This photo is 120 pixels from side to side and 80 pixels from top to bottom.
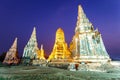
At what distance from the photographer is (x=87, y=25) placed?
41.2 m

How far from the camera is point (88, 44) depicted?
39656mm

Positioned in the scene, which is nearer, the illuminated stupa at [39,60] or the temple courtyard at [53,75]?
the temple courtyard at [53,75]

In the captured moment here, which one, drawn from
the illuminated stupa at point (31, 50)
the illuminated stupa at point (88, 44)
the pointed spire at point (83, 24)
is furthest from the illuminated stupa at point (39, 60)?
the pointed spire at point (83, 24)

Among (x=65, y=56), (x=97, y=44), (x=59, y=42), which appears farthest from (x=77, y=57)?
(x=59, y=42)

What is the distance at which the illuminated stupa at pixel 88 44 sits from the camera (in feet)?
124

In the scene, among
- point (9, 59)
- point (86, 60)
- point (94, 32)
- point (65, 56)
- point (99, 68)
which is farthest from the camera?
point (9, 59)

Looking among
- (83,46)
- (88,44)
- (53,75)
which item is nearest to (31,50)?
(83,46)

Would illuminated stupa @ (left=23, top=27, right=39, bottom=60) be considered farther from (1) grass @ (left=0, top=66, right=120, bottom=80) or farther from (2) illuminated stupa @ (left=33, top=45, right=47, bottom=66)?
(1) grass @ (left=0, top=66, right=120, bottom=80)

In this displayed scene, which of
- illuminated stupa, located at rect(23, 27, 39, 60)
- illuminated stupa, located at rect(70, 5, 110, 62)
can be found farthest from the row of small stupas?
illuminated stupa, located at rect(23, 27, 39, 60)

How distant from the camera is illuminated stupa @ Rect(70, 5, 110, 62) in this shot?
3778 cm

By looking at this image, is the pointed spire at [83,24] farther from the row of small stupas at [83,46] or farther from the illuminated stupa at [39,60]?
the illuminated stupa at [39,60]

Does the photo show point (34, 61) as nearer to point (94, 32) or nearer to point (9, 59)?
point (9, 59)

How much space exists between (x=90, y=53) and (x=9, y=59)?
3146 cm

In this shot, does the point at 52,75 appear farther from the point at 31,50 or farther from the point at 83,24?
the point at 31,50
